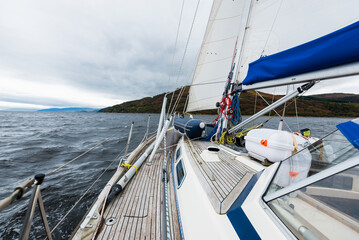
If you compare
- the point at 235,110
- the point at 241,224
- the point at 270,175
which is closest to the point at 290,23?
the point at 235,110

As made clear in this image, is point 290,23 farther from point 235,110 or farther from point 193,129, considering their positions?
point 193,129

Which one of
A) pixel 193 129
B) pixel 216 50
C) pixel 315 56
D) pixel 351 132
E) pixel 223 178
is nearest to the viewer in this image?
pixel 351 132

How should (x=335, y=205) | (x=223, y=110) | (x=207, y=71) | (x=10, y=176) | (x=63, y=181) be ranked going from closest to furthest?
1. (x=335, y=205)
2. (x=223, y=110)
3. (x=63, y=181)
4. (x=10, y=176)
5. (x=207, y=71)

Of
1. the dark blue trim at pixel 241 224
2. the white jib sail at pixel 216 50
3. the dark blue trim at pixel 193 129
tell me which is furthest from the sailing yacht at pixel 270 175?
the white jib sail at pixel 216 50

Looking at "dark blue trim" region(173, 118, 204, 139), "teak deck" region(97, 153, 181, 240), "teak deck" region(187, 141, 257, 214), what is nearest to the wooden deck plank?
"teak deck" region(97, 153, 181, 240)

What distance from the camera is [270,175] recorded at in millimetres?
1351

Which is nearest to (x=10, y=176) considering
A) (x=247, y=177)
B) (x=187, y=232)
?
(x=187, y=232)

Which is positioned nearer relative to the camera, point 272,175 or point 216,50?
point 272,175

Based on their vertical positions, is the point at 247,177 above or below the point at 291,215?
below

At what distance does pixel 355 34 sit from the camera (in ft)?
4.05

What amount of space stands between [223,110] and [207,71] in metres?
2.26

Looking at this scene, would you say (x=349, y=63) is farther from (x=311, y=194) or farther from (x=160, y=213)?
(x=160, y=213)

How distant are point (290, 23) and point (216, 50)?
2832 mm

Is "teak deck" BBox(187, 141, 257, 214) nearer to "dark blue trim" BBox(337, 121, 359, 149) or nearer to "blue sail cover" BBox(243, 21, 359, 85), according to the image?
"dark blue trim" BBox(337, 121, 359, 149)
